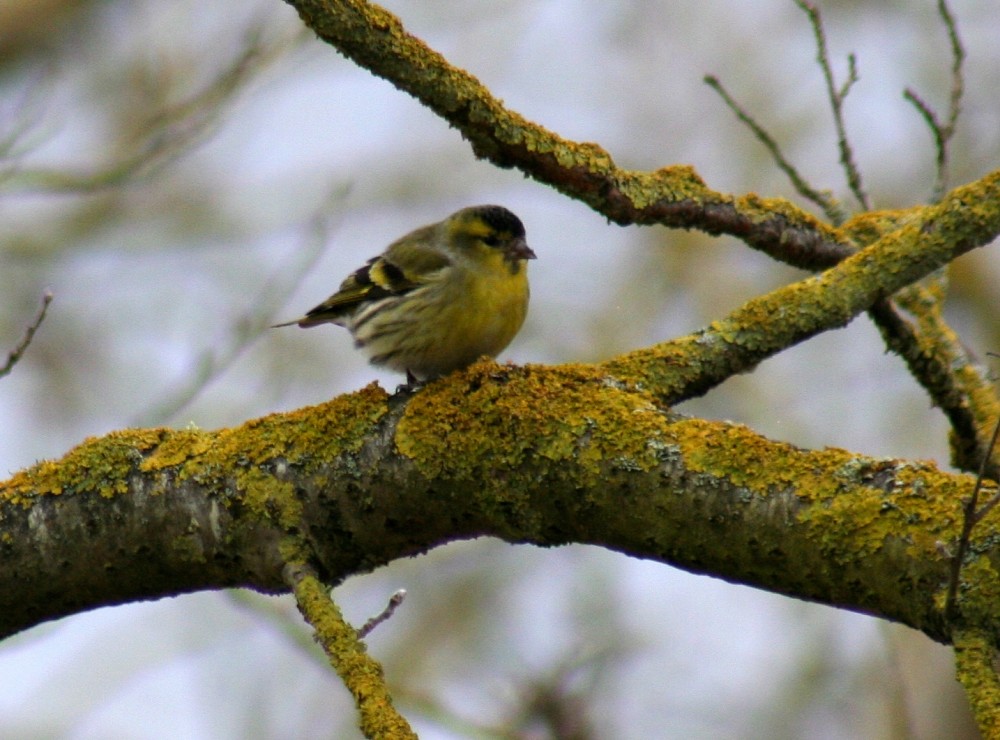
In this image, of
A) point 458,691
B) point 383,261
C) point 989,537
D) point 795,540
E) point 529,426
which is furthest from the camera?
point 458,691

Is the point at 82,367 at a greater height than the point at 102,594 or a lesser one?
greater

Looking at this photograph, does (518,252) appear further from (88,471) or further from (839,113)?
(88,471)

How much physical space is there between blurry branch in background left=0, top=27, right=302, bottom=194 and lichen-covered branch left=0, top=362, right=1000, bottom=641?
7.81 ft

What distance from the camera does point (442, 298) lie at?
5.45m

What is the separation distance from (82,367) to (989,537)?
384 inches

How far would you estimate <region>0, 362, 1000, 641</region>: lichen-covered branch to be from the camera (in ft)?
8.97

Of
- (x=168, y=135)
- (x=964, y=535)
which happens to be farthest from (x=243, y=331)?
(x=964, y=535)

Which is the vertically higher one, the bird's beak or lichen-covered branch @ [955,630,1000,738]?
the bird's beak

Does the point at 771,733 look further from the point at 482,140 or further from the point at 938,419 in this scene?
the point at 482,140

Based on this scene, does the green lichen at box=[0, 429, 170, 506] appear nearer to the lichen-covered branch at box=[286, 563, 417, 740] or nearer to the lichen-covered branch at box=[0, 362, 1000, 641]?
the lichen-covered branch at box=[0, 362, 1000, 641]

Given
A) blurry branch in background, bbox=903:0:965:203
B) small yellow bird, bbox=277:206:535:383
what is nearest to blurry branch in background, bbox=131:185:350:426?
small yellow bird, bbox=277:206:535:383

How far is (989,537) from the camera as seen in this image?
8.43ft

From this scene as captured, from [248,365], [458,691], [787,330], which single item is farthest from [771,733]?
[787,330]

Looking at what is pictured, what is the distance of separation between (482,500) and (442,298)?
2402 mm
